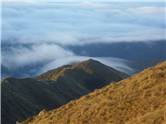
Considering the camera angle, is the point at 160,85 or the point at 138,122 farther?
the point at 160,85

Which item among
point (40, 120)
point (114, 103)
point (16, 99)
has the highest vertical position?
point (114, 103)

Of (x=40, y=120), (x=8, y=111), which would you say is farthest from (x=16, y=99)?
(x=40, y=120)

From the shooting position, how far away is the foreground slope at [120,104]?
49719 millimetres

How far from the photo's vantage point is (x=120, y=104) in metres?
52.1

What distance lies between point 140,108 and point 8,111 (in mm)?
121986

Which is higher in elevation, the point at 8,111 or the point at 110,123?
the point at 110,123

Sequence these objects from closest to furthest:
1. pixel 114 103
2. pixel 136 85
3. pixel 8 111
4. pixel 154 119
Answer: pixel 154 119 < pixel 114 103 < pixel 136 85 < pixel 8 111

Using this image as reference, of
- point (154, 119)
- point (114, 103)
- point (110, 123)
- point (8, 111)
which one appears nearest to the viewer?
point (154, 119)

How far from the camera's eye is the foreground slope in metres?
49.7

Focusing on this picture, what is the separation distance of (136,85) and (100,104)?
5.07 meters

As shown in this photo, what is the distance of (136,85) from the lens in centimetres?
5638

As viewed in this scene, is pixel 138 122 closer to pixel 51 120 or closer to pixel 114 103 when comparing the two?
pixel 114 103

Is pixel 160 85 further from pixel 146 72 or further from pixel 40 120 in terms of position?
pixel 40 120

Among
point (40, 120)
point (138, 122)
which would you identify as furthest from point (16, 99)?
point (138, 122)
